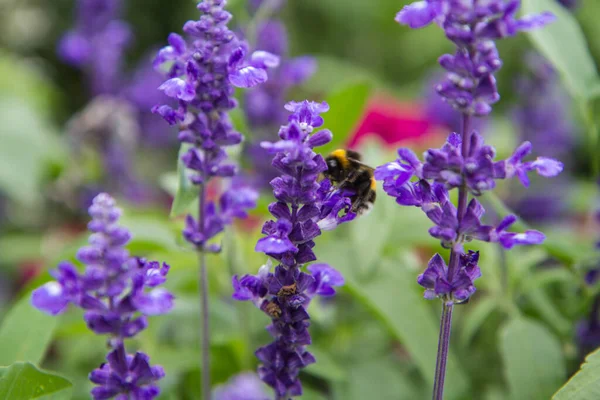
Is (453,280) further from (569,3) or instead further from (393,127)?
(393,127)

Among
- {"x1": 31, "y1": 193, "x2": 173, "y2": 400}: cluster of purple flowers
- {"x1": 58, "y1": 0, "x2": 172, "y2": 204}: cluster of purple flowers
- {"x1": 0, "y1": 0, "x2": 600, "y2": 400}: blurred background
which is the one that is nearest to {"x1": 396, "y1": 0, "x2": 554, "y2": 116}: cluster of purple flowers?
{"x1": 31, "y1": 193, "x2": 173, "y2": 400}: cluster of purple flowers

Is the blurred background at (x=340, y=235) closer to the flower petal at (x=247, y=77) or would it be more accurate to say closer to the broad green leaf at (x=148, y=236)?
the broad green leaf at (x=148, y=236)

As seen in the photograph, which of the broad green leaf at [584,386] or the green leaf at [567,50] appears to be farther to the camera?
the green leaf at [567,50]

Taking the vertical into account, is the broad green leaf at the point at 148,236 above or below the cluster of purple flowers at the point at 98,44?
below

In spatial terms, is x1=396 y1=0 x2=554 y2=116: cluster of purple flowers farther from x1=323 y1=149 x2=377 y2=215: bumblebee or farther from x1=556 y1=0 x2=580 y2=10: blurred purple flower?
x1=556 y1=0 x2=580 y2=10: blurred purple flower

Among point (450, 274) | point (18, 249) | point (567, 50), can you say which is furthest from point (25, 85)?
point (450, 274)

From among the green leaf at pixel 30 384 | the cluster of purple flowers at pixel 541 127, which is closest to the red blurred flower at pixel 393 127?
the cluster of purple flowers at pixel 541 127
